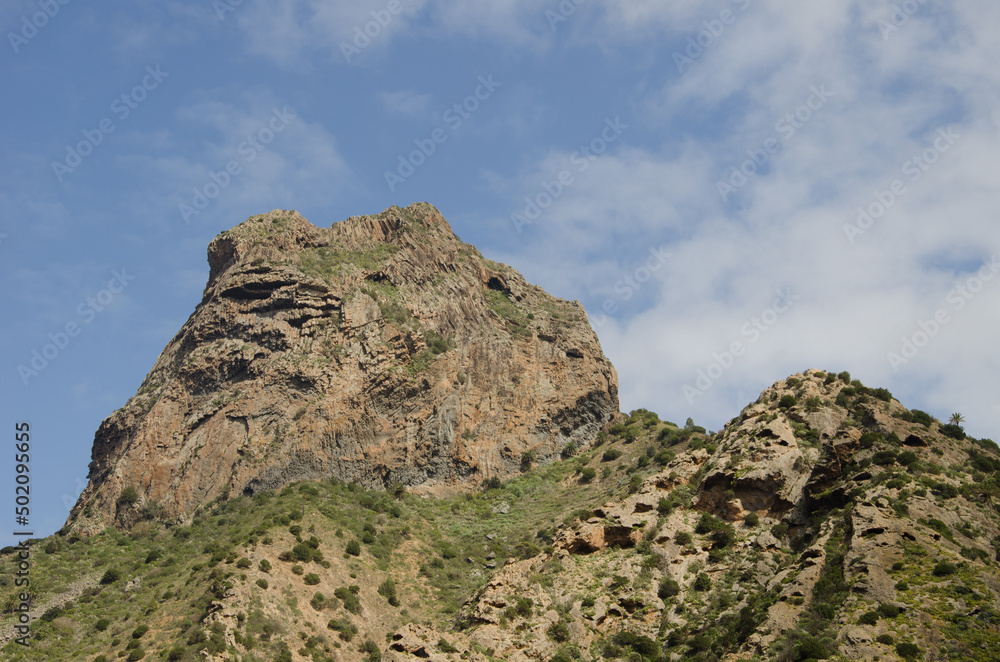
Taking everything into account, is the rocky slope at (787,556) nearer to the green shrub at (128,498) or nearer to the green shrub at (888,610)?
the green shrub at (888,610)

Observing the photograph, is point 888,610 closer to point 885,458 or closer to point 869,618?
point 869,618

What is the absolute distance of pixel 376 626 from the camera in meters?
77.1

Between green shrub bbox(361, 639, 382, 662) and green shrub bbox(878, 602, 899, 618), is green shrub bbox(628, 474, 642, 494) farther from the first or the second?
green shrub bbox(878, 602, 899, 618)

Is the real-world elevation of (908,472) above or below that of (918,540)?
above

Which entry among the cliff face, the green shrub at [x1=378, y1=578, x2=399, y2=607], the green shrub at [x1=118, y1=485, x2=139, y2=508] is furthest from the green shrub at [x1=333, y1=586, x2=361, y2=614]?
the green shrub at [x1=118, y1=485, x2=139, y2=508]

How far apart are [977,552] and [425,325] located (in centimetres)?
7254

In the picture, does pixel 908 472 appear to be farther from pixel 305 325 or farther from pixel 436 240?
pixel 436 240

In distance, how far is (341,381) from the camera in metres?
105

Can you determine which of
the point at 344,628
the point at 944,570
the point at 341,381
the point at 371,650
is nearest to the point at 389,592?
the point at 344,628

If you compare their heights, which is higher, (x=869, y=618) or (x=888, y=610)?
(x=888, y=610)

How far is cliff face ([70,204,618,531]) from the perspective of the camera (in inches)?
3939

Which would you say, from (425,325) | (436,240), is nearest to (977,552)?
(425,325)

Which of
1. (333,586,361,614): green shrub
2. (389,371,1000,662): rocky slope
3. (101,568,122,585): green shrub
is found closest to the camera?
(389,371,1000,662): rocky slope

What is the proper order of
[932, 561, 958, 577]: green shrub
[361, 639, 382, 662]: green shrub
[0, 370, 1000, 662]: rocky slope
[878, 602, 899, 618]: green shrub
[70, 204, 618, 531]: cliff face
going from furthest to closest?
[70, 204, 618, 531]: cliff face → [361, 639, 382, 662]: green shrub → [0, 370, 1000, 662]: rocky slope → [932, 561, 958, 577]: green shrub → [878, 602, 899, 618]: green shrub
